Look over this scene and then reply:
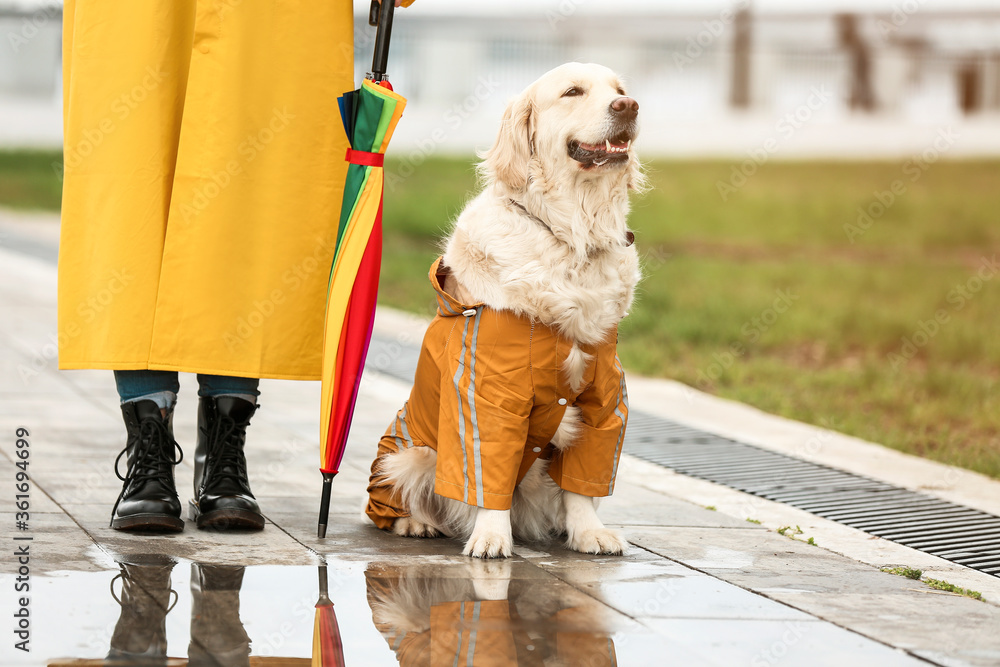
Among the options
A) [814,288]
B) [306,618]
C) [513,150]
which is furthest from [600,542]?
[814,288]

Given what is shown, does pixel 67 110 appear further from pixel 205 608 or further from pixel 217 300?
pixel 205 608

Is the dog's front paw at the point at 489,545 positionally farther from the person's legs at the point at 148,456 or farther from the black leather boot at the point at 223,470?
the person's legs at the point at 148,456

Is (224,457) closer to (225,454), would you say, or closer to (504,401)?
(225,454)

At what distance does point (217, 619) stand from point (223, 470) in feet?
3.17

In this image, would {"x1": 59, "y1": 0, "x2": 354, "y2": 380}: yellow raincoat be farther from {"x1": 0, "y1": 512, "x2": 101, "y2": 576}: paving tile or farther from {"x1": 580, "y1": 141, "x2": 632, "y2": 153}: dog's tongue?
{"x1": 580, "y1": 141, "x2": 632, "y2": 153}: dog's tongue

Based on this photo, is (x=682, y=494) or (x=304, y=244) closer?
(x=304, y=244)

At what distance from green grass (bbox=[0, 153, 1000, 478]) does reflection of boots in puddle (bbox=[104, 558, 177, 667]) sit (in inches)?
62.6

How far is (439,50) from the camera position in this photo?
Result: 90.1 feet

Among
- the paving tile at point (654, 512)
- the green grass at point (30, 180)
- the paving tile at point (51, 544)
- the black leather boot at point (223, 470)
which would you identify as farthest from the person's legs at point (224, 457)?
the green grass at point (30, 180)

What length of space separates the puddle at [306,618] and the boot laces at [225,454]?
1.67 ft

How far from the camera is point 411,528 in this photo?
11.5ft

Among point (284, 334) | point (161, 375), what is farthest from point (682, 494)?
point (161, 375)

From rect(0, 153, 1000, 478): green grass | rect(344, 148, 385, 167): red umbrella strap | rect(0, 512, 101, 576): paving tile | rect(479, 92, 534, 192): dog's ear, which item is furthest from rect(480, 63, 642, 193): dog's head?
rect(0, 512, 101, 576): paving tile

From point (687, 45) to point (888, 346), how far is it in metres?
22.0
